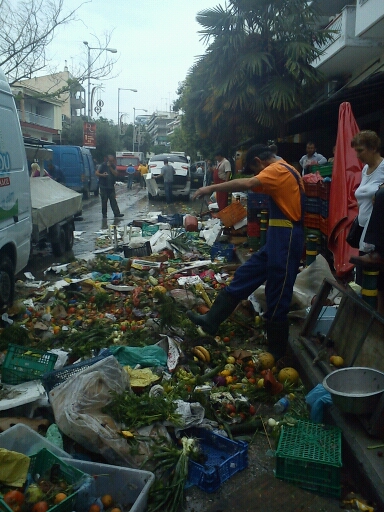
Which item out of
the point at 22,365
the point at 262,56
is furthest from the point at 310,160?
the point at 22,365

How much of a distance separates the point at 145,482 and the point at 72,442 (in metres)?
0.71

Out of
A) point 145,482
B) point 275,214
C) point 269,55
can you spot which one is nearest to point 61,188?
point 269,55

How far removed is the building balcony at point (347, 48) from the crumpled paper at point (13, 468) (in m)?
14.9

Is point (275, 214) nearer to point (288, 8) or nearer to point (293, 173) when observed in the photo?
point (293, 173)

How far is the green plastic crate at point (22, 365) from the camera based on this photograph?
164 inches

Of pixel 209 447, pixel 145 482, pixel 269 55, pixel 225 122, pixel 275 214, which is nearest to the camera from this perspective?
pixel 145 482

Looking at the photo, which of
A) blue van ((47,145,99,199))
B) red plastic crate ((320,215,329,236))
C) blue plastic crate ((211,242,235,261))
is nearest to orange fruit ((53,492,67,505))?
red plastic crate ((320,215,329,236))

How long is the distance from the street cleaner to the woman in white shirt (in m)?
0.77

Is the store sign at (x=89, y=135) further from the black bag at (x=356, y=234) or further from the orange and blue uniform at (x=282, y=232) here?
the orange and blue uniform at (x=282, y=232)

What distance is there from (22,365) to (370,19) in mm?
14104

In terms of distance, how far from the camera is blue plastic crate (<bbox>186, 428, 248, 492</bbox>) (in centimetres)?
325

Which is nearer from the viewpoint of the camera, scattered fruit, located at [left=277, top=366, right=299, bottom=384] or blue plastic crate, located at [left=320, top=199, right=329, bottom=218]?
scattered fruit, located at [left=277, top=366, right=299, bottom=384]

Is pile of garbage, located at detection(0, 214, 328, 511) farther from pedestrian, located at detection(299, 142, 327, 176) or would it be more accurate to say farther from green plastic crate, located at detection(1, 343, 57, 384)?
pedestrian, located at detection(299, 142, 327, 176)

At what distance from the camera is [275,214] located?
4672mm
